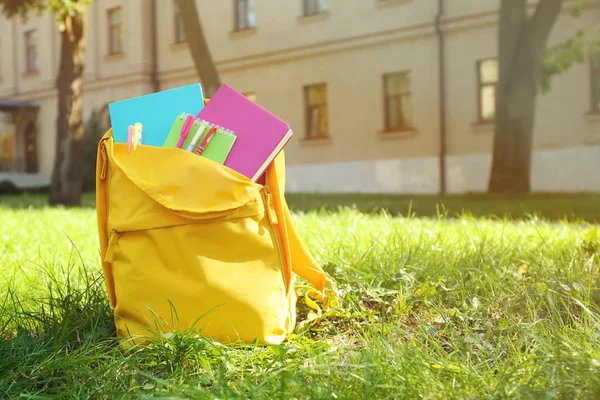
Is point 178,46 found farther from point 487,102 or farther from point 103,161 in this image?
point 103,161

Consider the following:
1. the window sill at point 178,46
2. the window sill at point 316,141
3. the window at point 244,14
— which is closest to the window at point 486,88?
the window sill at point 316,141

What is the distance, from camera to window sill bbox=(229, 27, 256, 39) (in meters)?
20.3

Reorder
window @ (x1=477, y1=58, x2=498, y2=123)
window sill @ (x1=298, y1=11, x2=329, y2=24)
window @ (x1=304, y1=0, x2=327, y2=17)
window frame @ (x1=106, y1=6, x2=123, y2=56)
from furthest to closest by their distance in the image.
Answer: window frame @ (x1=106, y1=6, x2=123, y2=56) < window @ (x1=304, y1=0, x2=327, y2=17) < window sill @ (x1=298, y1=11, x2=329, y2=24) < window @ (x1=477, y1=58, x2=498, y2=123)

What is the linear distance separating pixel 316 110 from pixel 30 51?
1430 cm

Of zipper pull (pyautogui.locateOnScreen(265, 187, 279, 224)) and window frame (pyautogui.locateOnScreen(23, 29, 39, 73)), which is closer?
zipper pull (pyautogui.locateOnScreen(265, 187, 279, 224))

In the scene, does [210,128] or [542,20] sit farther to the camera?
[542,20]

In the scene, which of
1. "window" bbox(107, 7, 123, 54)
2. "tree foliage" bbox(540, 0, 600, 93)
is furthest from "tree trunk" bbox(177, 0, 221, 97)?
"window" bbox(107, 7, 123, 54)

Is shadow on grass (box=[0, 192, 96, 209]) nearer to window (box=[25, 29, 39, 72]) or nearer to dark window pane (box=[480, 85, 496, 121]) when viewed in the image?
dark window pane (box=[480, 85, 496, 121])

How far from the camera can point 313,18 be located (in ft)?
61.8

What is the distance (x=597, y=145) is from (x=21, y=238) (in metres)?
12.8

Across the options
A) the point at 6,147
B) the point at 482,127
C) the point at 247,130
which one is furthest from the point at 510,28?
the point at 6,147

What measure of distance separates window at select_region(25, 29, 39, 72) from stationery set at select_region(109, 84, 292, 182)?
2713 cm

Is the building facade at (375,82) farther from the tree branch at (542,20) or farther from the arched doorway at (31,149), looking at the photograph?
the arched doorway at (31,149)

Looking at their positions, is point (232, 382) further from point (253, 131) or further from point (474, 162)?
point (474, 162)
